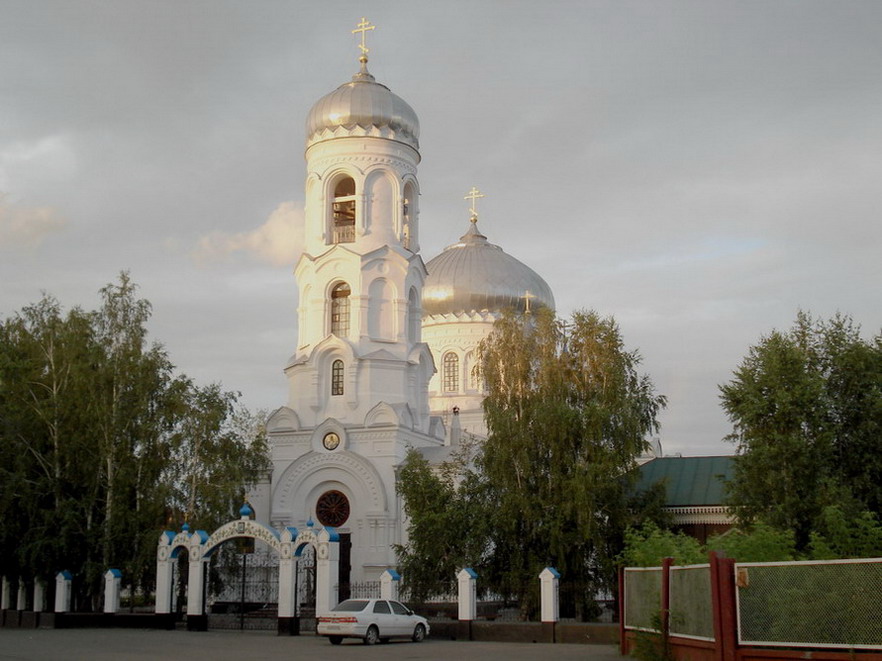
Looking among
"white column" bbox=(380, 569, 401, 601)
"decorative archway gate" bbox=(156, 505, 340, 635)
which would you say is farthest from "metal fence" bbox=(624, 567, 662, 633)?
"decorative archway gate" bbox=(156, 505, 340, 635)

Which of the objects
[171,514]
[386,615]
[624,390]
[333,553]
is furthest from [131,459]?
[624,390]

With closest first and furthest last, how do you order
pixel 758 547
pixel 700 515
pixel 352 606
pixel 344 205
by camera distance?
pixel 758 547 → pixel 352 606 → pixel 700 515 → pixel 344 205

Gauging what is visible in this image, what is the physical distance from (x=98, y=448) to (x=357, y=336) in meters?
8.86

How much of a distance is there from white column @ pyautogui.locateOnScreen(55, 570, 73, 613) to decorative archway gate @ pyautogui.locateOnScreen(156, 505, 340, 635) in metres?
2.28

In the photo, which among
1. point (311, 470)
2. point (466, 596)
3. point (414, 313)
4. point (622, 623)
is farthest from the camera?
point (414, 313)

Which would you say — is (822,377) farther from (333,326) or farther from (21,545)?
(21,545)

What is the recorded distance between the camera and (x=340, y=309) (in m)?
33.3

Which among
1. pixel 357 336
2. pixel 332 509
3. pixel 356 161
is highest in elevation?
pixel 356 161

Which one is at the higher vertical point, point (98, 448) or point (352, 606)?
point (98, 448)

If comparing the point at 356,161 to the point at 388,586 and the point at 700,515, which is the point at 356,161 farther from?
the point at 388,586

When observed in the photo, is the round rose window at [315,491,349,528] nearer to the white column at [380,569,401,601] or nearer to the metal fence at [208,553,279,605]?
the metal fence at [208,553,279,605]

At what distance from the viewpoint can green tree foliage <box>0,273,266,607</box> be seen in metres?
26.1

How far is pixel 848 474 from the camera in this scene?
72.3 ft

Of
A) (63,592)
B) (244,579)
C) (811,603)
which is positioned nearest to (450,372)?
(244,579)
